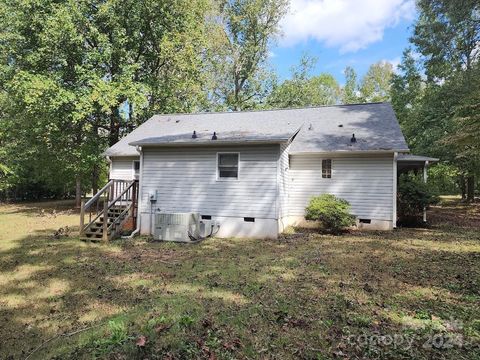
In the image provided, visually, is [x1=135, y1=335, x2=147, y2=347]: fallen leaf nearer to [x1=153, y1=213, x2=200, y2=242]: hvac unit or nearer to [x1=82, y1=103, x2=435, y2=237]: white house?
[x1=153, y1=213, x2=200, y2=242]: hvac unit

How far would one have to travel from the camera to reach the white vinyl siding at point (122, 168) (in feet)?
48.0

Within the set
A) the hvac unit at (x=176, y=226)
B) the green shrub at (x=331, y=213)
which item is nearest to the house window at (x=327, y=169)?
the green shrub at (x=331, y=213)

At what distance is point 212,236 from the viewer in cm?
1068

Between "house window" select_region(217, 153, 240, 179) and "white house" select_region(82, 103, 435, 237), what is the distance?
33 millimetres

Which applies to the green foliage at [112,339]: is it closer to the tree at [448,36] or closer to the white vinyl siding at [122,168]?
Answer: the white vinyl siding at [122,168]

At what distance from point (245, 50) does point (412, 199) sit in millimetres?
18324

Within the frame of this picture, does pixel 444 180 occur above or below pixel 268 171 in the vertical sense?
above

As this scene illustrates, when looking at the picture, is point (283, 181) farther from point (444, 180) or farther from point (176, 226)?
point (444, 180)

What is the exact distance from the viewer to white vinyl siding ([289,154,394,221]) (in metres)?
11.6

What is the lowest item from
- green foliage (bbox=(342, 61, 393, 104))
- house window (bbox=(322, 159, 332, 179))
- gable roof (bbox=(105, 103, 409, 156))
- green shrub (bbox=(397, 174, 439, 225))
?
green shrub (bbox=(397, 174, 439, 225))

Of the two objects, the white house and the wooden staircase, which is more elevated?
the white house

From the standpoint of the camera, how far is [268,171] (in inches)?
403

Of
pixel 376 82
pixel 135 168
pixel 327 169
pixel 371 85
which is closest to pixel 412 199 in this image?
pixel 327 169

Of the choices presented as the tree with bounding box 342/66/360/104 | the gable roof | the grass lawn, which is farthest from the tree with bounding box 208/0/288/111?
the grass lawn
